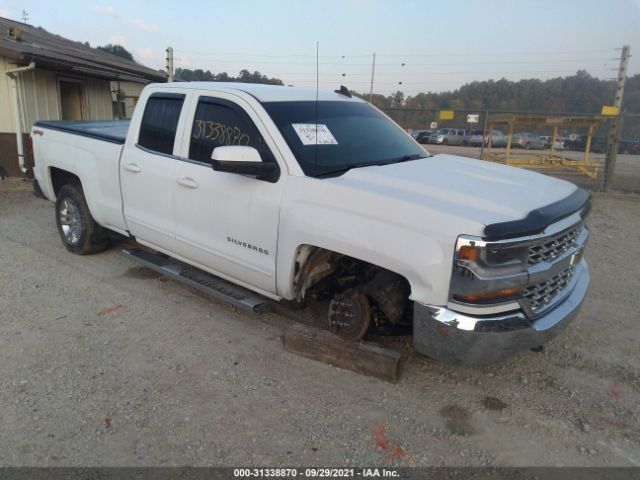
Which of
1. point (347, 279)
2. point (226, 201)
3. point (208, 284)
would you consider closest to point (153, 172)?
point (226, 201)

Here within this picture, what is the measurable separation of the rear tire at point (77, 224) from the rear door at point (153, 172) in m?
1.05

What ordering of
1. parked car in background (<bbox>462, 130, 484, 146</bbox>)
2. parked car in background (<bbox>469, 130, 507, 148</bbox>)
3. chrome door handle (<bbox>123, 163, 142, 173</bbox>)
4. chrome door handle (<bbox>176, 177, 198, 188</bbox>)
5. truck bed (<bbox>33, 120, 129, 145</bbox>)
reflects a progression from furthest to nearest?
parked car in background (<bbox>462, 130, 484, 146</bbox>)
parked car in background (<bbox>469, 130, 507, 148</bbox>)
truck bed (<bbox>33, 120, 129, 145</bbox>)
chrome door handle (<bbox>123, 163, 142, 173</bbox>)
chrome door handle (<bbox>176, 177, 198, 188</bbox>)

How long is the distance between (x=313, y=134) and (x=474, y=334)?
1.92 m

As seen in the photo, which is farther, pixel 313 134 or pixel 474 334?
pixel 313 134

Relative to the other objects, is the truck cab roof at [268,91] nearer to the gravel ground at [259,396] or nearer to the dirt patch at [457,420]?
the gravel ground at [259,396]

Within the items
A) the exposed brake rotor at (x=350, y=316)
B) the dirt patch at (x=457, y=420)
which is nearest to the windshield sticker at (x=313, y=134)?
the exposed brake rotor at (x=350, y=316)

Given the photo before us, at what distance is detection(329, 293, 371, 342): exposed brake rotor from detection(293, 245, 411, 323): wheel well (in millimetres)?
73

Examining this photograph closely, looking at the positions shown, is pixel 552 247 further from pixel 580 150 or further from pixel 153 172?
pixel 580 150

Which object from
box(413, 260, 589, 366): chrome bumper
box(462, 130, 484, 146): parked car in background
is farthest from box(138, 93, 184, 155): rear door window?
box(462, 130, 484, 146): parked car in background

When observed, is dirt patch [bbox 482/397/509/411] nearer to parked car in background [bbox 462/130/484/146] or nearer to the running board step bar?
the running board step bar

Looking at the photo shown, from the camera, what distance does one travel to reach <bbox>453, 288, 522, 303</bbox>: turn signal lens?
9.29ft

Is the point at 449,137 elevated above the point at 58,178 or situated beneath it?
situated beneath

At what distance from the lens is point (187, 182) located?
420 cm

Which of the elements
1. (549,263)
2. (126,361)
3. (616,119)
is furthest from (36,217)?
(616,119)
